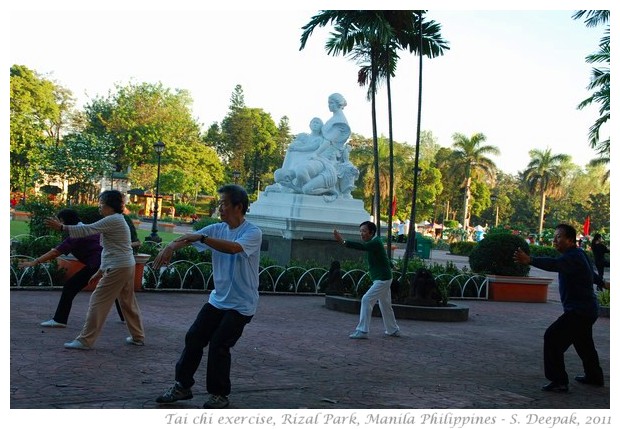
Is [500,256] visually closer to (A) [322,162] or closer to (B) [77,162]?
(A) [322,162]

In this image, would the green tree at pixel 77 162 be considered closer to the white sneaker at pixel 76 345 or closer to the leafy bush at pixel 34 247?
the leafy bush at pixel 34 247

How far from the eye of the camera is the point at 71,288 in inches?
362

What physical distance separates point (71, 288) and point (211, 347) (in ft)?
13.2

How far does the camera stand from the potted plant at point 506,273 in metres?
18.0

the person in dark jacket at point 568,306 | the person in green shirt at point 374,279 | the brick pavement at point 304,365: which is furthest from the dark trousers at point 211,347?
the person in green shirt at point 374,279

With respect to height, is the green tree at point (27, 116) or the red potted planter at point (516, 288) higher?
the green tree at point (27, 116)

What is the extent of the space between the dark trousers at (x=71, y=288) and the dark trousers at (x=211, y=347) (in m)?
3.78

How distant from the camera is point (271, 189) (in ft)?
67.2

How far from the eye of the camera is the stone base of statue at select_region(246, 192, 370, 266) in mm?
19172

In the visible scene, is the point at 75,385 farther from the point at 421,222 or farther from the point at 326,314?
the point at 421,222

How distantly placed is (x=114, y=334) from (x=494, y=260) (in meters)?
→ 10.9

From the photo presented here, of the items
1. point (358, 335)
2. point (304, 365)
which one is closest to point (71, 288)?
point (304, 365)

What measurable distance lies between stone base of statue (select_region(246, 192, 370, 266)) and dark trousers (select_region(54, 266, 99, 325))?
31.7 feet

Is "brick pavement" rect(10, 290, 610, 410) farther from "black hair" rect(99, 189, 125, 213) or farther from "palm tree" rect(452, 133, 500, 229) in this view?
"palm tree" rect(452, 133, 500, 229)
